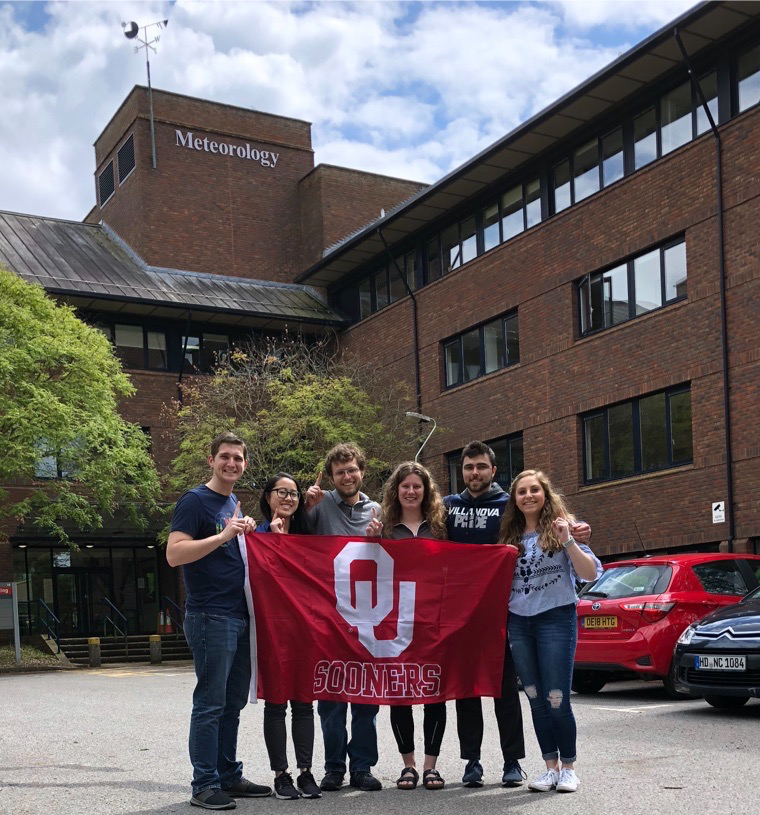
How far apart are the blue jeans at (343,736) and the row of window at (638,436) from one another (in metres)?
15.6

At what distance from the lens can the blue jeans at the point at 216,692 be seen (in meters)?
6.15

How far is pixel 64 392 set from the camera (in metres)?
26.2

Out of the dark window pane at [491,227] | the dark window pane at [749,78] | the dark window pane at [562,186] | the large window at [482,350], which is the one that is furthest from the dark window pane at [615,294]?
the dark window pane at [491,227]

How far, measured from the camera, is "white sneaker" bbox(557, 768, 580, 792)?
6.31 meters

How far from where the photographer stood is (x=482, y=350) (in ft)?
94.4

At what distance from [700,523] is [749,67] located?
8.58 metres

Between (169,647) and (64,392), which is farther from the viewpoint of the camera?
(169,647)

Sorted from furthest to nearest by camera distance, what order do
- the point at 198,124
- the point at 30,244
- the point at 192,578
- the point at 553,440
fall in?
1. the point at 198,124
2. the point at 30,244
3. the point at 553,440
4. the point at 192,578

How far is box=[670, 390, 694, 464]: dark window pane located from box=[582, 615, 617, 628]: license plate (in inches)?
397

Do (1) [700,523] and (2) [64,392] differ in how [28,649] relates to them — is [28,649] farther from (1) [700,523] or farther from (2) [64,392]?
(1) [700,523]

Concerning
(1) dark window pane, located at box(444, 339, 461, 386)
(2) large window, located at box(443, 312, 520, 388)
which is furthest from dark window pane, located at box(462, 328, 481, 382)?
(1) dark window pane, located at box(444, 339, 461, 386)

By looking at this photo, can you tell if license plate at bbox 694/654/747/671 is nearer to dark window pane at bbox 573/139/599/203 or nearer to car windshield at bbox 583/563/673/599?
car windshield at bbox 583/563/673/599

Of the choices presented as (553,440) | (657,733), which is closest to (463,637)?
(657,733)

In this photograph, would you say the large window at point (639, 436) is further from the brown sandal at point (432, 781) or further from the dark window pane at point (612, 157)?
the brown sandal at point (432, 781)
